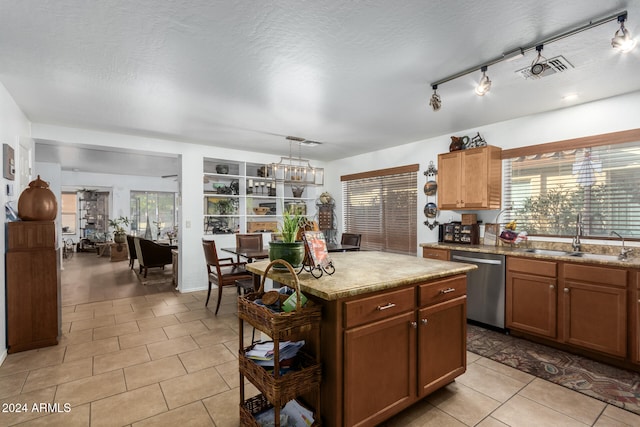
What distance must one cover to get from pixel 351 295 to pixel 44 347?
326 cm

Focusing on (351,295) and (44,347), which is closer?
(351,295)

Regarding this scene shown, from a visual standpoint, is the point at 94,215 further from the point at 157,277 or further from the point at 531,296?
the point at 531,296

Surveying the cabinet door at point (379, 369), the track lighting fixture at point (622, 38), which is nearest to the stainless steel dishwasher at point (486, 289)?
the cabinet door at point (379, 369)

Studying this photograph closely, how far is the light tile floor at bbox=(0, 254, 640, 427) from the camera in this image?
197 centimetres

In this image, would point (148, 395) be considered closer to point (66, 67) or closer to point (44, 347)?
point (44, 347)

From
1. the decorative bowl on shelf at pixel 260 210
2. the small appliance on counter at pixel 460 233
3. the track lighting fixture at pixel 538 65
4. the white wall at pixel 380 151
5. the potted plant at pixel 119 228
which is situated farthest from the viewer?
the potted plant at pixel 119 228

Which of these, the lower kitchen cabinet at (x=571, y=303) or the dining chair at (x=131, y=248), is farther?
the dining chair at (x=131, y=248)

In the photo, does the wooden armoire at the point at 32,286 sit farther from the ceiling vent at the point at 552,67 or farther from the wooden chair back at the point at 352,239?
the ceiling vent at the point at 552,67

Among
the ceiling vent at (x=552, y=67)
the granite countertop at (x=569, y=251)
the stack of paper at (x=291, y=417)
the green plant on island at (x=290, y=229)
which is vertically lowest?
the stack of paper at (x=291, y=417)

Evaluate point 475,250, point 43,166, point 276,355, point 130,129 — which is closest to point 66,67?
point 130,129

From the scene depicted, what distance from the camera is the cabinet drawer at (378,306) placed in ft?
5.33

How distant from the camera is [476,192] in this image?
3859 millimetres

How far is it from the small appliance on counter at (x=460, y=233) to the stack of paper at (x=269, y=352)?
3.02 m

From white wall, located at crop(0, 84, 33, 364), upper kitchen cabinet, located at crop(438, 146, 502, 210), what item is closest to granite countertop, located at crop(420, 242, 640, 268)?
upper kitchen cabinet, located at crop(438, 146, 502, 210)
